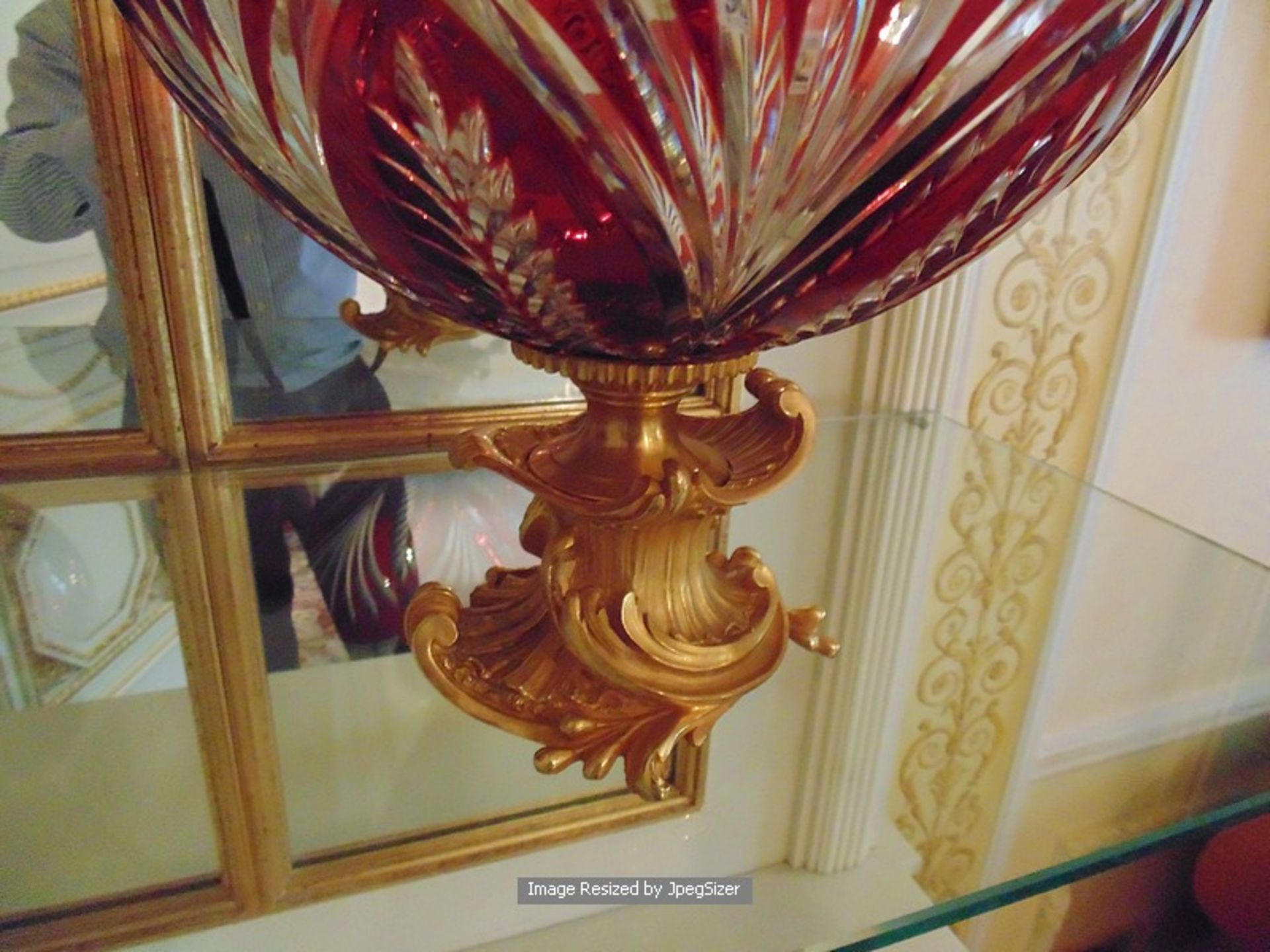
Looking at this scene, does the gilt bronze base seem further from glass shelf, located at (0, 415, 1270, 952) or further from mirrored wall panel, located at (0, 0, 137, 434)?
mirrored wall panel, located at (0, 0, 137, 434)

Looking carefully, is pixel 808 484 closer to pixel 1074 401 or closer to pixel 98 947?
pixel 1074 401

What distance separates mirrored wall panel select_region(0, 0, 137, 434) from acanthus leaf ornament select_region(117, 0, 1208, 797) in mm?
162

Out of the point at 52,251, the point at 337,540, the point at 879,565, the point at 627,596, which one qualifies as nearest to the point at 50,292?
the point at 52,251

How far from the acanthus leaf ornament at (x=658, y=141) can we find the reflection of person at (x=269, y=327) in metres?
0.16

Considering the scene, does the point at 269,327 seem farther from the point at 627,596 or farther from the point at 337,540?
the point at 627,596

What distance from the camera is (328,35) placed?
0.56 ft

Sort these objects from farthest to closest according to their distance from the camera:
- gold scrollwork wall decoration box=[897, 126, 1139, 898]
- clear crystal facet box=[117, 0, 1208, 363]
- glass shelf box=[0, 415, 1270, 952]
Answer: gold scrollwork wall decoration box=[897, 126, 1139, 898] < glass shelf box=[0, 415, 1270, 952] < clear crystal facet box=[117, 0, 1208, 363]

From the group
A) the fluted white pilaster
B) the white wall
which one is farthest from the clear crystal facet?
the white wall

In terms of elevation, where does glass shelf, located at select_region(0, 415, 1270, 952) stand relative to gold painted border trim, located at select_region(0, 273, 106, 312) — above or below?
below

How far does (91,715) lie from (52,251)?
196 mm

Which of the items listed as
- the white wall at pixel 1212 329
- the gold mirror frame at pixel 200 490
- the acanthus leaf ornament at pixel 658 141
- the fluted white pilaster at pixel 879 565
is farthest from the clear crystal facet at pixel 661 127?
the white wall at pixel 1212 329

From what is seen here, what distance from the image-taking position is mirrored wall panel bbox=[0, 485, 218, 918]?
0.32m
